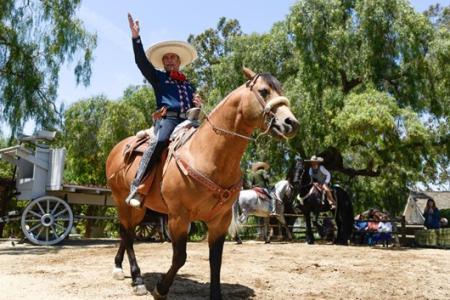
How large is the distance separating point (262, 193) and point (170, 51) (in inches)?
342

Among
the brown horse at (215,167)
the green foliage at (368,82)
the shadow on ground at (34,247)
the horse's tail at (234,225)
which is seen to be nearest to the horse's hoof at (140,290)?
the brown horse at (215,167)

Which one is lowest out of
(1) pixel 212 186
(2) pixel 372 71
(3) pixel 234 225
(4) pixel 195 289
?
(4) pixel 195 289

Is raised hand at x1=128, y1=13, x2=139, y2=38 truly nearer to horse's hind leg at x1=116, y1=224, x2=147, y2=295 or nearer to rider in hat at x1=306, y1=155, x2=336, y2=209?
horse's hind leg at x1=116, y1=224, x2=147, y2=295

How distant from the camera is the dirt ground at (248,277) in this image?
5.43 metres

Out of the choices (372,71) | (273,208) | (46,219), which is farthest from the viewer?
(372,71)

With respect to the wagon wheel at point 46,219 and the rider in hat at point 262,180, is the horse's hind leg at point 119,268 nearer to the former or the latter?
the wagon wheel at point 46,219

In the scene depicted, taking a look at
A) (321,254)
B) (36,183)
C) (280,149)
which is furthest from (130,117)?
(321,254)

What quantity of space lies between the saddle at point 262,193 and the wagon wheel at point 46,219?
5.25m

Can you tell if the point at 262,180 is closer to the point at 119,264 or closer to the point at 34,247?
the point at 34,247

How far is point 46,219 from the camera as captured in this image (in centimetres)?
1218

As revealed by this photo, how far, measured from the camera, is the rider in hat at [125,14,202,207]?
5.25 meters

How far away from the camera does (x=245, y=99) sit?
452 cm

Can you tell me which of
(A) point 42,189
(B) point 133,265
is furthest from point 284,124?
(A) point 42,189

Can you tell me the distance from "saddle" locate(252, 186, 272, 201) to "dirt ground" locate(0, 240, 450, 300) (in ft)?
17.6
